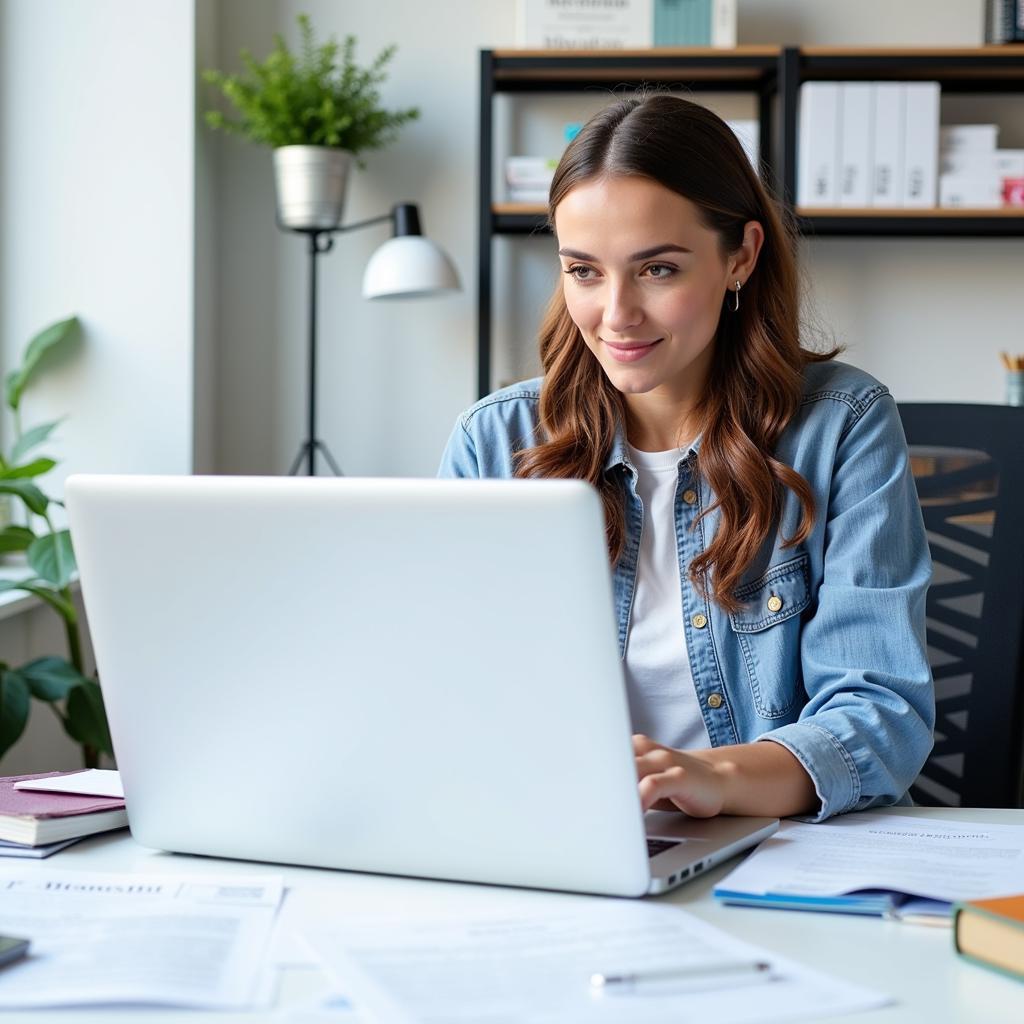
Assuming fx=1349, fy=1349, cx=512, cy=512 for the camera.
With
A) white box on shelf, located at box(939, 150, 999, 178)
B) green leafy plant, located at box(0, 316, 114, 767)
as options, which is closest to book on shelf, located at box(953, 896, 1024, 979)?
green leafy plant, located at box(0, 316, 114, 767)

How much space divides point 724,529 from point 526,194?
5.58ft

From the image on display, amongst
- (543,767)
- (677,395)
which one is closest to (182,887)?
(543,767)

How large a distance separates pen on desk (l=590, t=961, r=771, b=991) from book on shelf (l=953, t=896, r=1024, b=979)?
0.11 metres

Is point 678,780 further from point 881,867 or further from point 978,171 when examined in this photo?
point 978,171

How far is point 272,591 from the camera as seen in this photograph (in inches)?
31.5

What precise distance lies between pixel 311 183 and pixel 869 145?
1.15 meters

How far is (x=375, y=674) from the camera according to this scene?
79cm

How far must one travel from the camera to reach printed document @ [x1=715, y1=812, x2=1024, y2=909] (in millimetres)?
821

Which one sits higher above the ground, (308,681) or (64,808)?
(308,681)

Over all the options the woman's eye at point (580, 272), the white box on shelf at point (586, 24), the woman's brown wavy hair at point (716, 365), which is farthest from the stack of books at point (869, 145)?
the woman's eye at point (580, 272)

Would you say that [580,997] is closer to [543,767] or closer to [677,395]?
[543,767]

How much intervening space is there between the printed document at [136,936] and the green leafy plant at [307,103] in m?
2.11

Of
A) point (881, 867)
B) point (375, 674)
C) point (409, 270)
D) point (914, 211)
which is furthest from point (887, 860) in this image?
point (914, 211)

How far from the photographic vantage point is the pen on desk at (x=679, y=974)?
0.68m
